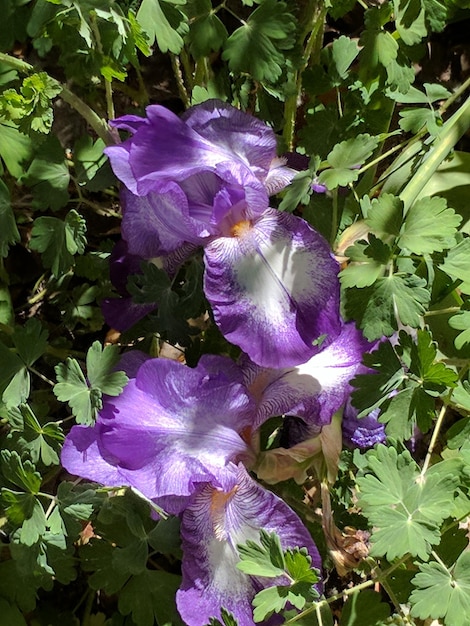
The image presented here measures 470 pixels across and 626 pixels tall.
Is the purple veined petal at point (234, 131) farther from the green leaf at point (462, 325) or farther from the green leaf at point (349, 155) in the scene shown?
the green leaf at point (462, 325)

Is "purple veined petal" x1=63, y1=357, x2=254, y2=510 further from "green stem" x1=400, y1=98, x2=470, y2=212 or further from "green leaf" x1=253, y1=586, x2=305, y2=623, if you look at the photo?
"green stem" x1=400, y1=98, x2=470, y2=212

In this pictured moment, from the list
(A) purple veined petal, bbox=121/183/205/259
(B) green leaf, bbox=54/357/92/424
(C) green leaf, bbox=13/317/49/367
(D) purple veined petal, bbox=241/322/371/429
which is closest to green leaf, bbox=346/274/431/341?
(D) purple veined petal, bbox=241/322/371/429

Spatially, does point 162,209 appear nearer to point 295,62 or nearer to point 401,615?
point 295,62

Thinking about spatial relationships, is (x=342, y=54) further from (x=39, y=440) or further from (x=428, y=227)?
(x=39, y=440)

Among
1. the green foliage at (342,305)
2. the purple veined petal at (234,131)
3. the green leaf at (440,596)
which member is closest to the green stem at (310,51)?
the green foliage at (342,305)

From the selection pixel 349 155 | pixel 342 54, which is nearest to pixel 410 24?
pixel 342 54
